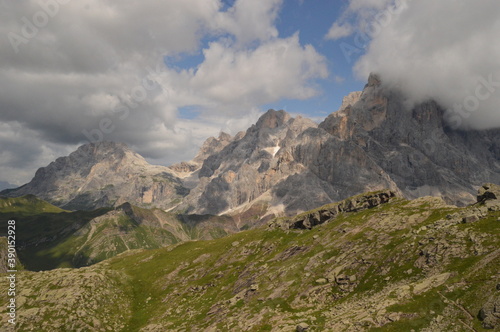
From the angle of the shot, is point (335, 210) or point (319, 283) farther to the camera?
point (335, 210)

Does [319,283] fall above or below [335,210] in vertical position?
below

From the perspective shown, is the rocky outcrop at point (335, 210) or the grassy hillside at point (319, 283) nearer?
the grassy hillside at point (319, 283)

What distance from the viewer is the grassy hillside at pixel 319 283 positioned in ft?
139

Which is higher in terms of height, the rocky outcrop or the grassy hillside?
the rocky outcrop

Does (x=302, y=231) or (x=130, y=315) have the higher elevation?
(x=302, y=231)

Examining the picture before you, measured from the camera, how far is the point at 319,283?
6425 centimetres

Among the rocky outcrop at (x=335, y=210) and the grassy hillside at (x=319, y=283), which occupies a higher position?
the rocky outcrop at (x=335, y=210)

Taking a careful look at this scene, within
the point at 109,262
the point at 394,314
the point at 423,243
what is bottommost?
the point at 394,314

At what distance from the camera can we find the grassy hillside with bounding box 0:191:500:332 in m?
42.3

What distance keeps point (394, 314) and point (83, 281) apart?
87556 mm

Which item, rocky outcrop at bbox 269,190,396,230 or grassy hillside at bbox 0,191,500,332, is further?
rocky outcrop at bbox 269,190,396,230

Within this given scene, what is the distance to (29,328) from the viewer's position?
72438 millimetres

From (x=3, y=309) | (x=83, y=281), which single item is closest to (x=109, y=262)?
(x=83, y=281)

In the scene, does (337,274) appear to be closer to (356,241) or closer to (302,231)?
(356,241)
